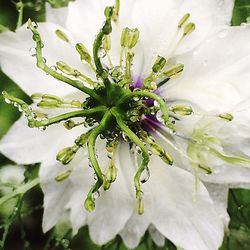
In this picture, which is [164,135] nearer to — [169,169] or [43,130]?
[169,169]

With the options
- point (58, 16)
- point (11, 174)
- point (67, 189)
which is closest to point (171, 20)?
point (58, 16)

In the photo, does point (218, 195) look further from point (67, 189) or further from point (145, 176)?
point (67, 189)

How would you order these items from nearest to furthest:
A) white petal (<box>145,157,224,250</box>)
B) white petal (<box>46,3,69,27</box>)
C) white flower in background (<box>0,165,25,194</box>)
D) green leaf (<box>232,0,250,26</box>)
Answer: white petal (<box>145,157,224,250</box>)
white petal (<box>46,3,69,27</box>)
green leaf (<box>232,0,250,26</box>)
white flower in background (<box>0,165,25,194</box>)

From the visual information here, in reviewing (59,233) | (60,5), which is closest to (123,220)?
(59,233)

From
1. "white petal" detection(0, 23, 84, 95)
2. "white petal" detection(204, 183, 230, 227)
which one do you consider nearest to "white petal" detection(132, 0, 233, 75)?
"white petal" detection(0, 23, 84, 95)

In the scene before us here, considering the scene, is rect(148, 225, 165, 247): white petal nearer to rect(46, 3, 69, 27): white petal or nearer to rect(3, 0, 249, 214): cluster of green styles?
rect(3, 0, 249, 214): cluster of green styles

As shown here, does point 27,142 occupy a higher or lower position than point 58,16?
lower
